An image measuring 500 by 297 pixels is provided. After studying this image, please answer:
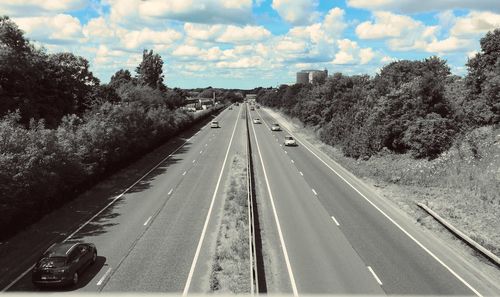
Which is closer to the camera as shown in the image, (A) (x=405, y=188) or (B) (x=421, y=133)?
(A) (x=405, y=188)

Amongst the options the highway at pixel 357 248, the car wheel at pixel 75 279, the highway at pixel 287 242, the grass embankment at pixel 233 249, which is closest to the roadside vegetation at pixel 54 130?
the highway at pixel 287 242

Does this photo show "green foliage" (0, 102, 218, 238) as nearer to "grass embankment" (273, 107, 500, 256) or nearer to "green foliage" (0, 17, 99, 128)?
"green foliage" (0, 17, 99, 128)

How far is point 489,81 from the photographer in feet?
153

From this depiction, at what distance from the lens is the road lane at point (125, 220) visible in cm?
2027

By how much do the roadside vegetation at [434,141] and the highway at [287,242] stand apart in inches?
139

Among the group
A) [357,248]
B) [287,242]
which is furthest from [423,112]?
[287,242]

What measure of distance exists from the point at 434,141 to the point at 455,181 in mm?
9593

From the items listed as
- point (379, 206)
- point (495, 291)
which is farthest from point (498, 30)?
point (495, 291)

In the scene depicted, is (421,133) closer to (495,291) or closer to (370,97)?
(370,97)

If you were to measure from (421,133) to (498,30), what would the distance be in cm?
1895

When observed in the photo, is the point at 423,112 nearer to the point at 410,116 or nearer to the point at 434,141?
the point at 410,116

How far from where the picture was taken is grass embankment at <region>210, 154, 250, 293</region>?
59.8ft

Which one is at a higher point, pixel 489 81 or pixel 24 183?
pixel 489 81

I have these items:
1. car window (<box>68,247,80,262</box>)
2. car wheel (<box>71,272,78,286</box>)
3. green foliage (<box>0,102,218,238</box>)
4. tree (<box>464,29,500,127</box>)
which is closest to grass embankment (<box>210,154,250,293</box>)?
car wheel (<box>71,272,78,286</box>)
